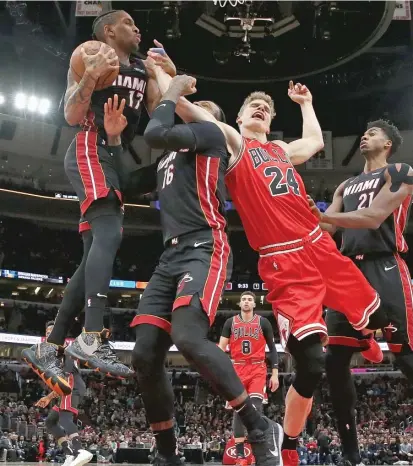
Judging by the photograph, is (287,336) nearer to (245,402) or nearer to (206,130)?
(245,402)

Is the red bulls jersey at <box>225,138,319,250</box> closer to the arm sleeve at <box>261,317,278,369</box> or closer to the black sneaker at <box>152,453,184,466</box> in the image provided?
the black sneaker at <box>152,453,184,466</box>

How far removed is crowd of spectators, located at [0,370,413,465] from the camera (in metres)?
20.4

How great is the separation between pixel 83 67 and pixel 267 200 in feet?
6.11

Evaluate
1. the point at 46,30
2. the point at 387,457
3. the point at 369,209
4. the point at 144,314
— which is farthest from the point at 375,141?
the point at 46,30

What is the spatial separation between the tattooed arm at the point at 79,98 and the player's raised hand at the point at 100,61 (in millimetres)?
50

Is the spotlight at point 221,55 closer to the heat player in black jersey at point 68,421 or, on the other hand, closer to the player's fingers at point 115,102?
the heat player in black jersey at point 68,421

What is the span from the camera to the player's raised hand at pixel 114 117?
498 centimetres

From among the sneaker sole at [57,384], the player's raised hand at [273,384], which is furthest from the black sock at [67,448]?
the sneaker sole at [57,384]

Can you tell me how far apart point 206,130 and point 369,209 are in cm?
169

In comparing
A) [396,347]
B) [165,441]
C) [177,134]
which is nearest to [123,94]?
[177,134]

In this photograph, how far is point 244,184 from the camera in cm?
521

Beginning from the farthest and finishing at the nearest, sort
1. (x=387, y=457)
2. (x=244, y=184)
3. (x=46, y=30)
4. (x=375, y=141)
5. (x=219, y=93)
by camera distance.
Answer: (x=219, y=93)
(x=46, y=30)
(x=387, y=457)
(x=375, y=141)
(x=244, y=184)

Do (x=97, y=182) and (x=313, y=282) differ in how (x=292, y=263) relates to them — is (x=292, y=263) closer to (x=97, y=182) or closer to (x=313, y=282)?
(x=313, y=282)

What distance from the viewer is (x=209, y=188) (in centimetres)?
461
